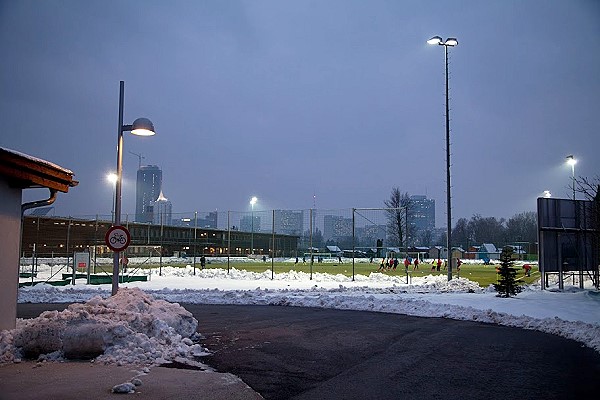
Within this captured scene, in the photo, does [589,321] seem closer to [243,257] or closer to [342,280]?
[342,280]

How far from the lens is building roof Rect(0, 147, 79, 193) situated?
9.06 meters

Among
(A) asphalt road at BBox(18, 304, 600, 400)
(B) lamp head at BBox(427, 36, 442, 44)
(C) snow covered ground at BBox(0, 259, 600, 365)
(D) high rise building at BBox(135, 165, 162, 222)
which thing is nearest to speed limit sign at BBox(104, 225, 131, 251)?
(C) snow covered ground at BBox(0, 259, 600, 365)

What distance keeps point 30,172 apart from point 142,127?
159 inches

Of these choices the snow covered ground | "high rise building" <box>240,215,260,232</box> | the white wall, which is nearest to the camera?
the snow covered ground

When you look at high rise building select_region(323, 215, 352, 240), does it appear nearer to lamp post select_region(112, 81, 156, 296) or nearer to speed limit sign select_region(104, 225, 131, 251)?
lamp post select_region(112, 81, 156, 296)

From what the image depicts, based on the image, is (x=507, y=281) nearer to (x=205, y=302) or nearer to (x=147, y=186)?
(x=205, y=302)

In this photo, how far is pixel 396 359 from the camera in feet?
29.9

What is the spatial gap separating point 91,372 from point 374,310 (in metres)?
11.3

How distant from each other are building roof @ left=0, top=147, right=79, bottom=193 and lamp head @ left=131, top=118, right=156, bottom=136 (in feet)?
9.13

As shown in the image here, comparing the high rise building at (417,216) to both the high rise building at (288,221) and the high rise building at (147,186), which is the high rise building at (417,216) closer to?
the high rise building at (288,221)

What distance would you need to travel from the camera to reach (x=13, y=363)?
26.5ft

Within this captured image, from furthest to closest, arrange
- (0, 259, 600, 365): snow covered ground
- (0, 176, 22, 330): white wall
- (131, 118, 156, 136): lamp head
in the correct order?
1. (131, 118, 156, 136): lamp head
2. (0, 176, 22, 330): white wall
3. (0, 259, 600, 365): snow covered ground

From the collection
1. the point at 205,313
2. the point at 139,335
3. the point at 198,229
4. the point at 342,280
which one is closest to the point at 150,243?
the point at 198,229

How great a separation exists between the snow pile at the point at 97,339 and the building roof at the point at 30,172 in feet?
7.81
